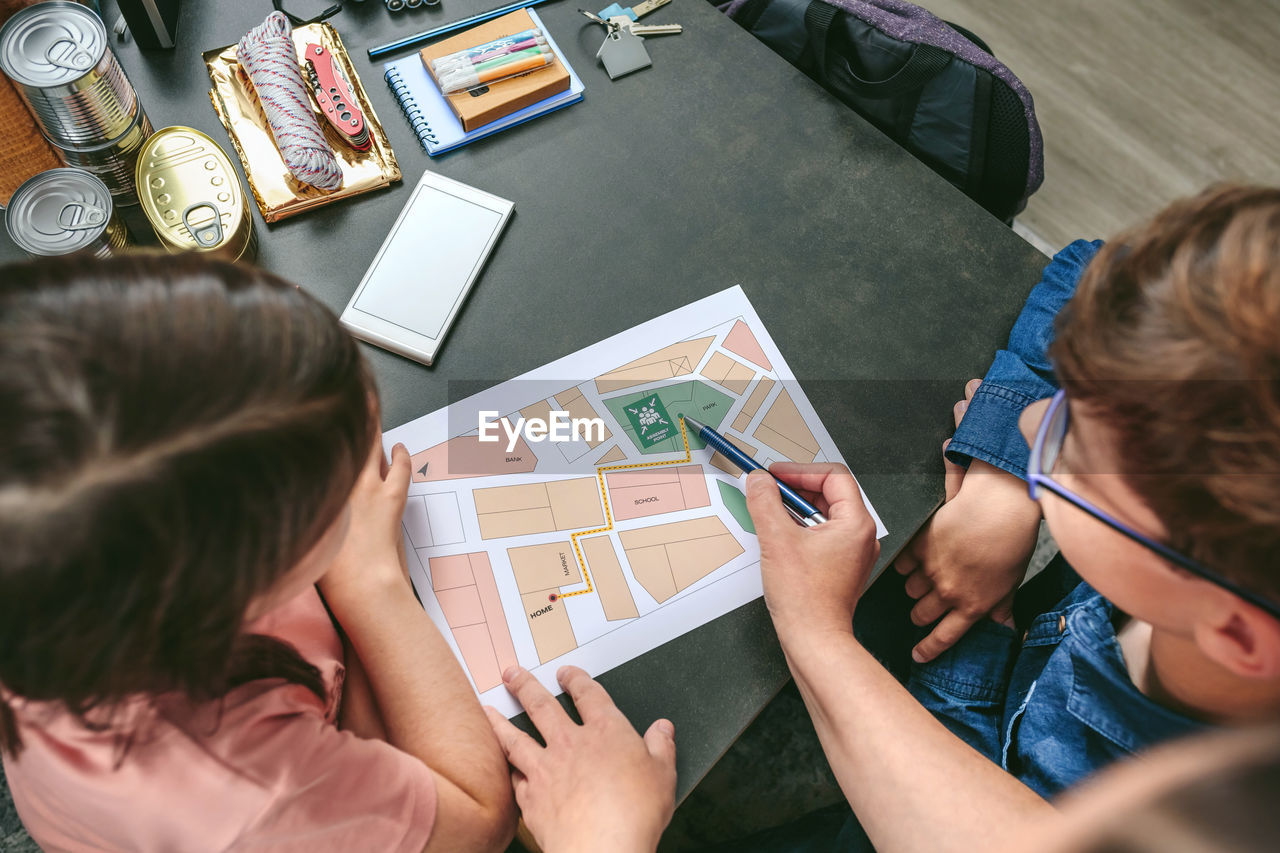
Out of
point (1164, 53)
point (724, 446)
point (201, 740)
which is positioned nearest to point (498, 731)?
point (201, 740)

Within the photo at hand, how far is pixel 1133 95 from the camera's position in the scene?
81.3 inches

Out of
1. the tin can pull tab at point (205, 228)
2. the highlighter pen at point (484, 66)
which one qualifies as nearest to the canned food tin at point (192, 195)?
the tin can pull tab at point (205, 228)

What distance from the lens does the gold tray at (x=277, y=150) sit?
87 centimetres

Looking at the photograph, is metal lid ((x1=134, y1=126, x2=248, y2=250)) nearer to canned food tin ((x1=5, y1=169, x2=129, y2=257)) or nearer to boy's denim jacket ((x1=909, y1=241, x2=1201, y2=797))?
canned food tin ((x1=5, y1=169, x2=129, y2=257))

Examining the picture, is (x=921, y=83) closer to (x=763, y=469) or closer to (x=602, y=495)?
(x=763, y=469)

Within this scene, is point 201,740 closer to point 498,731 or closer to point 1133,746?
point 498,731

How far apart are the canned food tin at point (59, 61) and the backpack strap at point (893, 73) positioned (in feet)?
2.57

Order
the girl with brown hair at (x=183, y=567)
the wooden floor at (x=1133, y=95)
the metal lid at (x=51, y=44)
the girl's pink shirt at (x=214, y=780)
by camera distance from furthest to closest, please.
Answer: the wooden floor at (x=1133, y=95), the metal lid at (x=51, y=44), the girl's pink shirt at (x=214, y=780), the girl with brown hair at (x=183, y=567)

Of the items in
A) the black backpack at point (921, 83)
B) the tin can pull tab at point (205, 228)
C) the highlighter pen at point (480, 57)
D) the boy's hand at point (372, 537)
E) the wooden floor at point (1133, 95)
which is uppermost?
the highlighter pen at point (480, 57)

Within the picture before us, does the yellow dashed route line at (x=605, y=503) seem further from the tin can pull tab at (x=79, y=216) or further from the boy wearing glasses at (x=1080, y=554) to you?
the tin can pull tab at (x=79, y=216)

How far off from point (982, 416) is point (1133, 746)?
33 cm

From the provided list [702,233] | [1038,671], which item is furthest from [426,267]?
[1038,671]

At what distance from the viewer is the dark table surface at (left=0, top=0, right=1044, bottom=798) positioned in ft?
2.82

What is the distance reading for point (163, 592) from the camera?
1.53 ft
